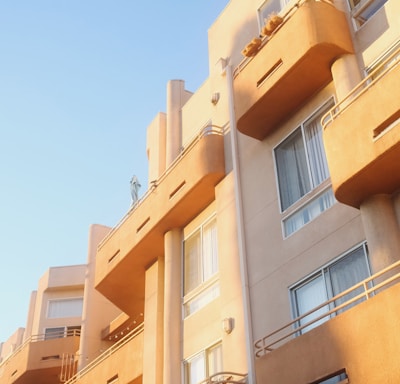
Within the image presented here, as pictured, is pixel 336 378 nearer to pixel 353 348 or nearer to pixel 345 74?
pixel 353 348

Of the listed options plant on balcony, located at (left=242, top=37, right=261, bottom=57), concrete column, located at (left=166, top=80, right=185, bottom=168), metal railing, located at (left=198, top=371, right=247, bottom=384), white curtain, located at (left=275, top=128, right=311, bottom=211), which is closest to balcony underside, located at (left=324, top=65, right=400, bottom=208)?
white curtain, located at (left=275, top=128, right=311, bottom=211)

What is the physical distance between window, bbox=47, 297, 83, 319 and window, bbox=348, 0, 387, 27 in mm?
26823

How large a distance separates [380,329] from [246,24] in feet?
41.4

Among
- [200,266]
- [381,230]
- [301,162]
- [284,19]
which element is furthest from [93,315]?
[381,230]

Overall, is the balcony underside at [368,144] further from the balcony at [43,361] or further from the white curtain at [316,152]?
the balcony at [43,361]

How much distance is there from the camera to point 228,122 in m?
20.4

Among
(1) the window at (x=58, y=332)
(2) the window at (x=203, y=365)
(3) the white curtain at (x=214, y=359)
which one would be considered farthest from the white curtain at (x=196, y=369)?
(1) the window at (x=58, y=332)

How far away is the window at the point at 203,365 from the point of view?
17.9m

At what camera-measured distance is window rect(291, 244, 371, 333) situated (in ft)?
45.2

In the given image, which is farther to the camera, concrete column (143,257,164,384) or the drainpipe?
concrete column (143,257,164,384)

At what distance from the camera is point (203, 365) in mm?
18297

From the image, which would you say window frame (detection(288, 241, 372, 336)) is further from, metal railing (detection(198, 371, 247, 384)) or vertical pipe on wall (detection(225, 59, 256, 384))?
metal railing (detection(198, 371, 247, 384))

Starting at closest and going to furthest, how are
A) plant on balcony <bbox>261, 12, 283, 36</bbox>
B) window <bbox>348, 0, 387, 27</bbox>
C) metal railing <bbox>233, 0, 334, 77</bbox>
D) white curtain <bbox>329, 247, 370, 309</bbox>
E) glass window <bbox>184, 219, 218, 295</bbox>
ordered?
1. white curtain <bbox>329, 247, 370, 309</bbox>
2. window <bbox>348, 0, 387, 27</bbox>
3. metal railing <bbox>233, 0, 334, 77</bbox>
4. plant on balcony <bbox>261, 12, 283, 36</bbox>
5. glass window <bbox>184, 219, 218, 295</bbox>

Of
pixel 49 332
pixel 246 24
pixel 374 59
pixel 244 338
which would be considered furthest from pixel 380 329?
pixel 49 332
